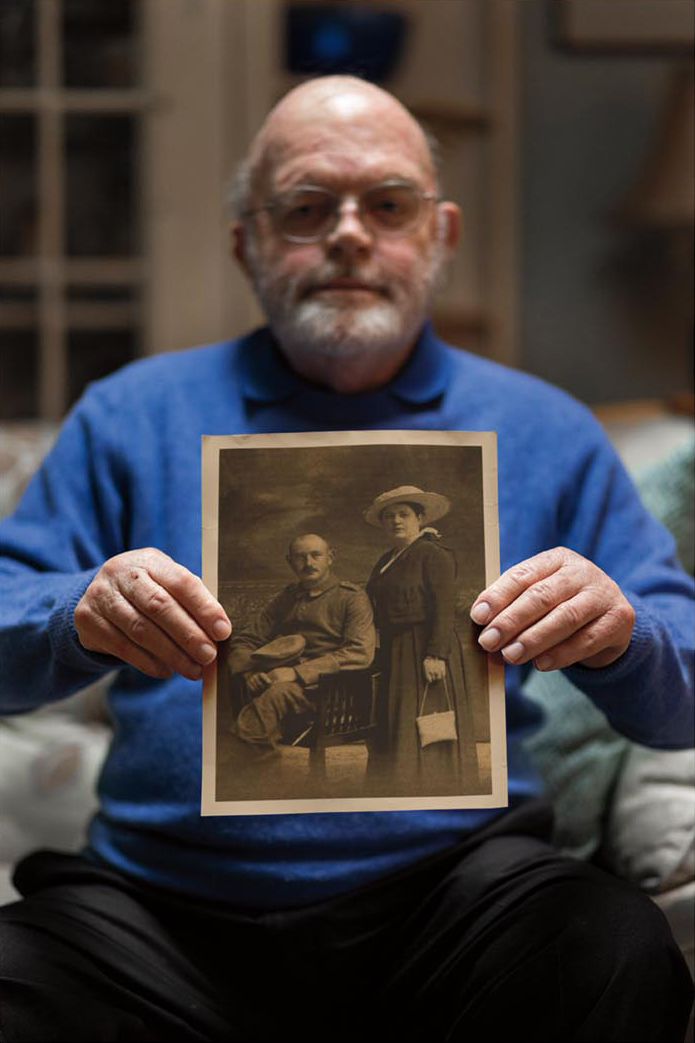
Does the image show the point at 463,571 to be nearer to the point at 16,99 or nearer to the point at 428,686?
the point at 428,686

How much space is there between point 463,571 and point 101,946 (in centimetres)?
42

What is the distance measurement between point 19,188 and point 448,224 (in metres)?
1.28

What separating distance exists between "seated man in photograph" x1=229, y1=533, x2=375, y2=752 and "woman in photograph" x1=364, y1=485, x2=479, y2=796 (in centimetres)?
2

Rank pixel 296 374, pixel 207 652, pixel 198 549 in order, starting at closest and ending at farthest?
pixel 207 652 → pixel 198 549 → pixel 296 374

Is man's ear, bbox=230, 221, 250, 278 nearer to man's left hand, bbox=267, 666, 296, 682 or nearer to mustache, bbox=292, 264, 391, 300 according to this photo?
mustache, bbox=292, 264, 391, 300

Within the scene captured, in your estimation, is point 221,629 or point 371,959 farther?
point 371,959

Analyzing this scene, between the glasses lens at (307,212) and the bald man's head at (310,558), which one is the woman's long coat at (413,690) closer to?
the bald man's head at (310,558)

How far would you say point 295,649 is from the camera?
81 cm

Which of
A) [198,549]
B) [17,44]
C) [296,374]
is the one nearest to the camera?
[198,549]

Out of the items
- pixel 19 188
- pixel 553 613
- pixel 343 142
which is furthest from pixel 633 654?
pixel 19 188

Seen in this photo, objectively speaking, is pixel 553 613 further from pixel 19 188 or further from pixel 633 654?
pixel 19 188

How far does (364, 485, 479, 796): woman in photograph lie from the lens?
809 mm

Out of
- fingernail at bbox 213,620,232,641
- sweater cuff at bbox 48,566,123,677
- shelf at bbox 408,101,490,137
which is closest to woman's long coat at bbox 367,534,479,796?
fingernail at bbox 213,620,232,641

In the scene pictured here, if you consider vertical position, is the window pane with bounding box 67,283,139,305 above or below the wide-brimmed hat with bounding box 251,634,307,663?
above
